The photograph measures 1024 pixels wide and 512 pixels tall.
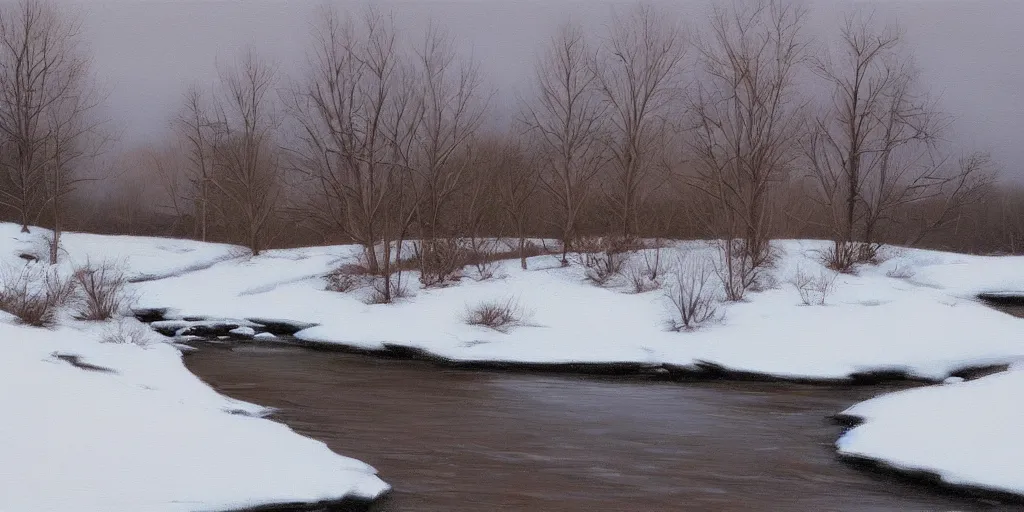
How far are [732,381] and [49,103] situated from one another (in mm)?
30080

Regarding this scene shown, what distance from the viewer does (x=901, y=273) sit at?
2709cm

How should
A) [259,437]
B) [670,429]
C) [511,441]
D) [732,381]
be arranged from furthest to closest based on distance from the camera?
[732,381], [670,429], [511,441], [259,437]

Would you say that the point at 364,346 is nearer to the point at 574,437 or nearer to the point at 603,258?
the point at 574,437

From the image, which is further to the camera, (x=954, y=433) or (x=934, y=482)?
(x=954, y=433)

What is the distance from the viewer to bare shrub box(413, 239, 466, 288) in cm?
2686

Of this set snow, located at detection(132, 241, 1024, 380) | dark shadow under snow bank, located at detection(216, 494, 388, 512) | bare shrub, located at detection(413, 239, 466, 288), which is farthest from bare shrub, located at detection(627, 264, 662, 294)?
dark shadow under snow bank, located at detection(216, 494, 388, 512)

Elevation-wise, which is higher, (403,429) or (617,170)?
(617,170)

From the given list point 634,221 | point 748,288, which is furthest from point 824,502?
point 634,221

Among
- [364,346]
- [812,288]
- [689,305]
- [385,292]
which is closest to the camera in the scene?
[364,346]

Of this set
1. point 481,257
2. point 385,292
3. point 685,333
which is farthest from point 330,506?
point 481,257

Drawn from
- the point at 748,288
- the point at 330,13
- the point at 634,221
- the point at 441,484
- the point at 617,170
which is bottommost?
the point at 441,484

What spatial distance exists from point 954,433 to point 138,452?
30.7 ft

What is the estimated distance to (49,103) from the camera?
105ft

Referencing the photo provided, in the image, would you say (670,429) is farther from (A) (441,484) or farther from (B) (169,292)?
(B) (169,292)
